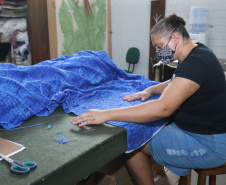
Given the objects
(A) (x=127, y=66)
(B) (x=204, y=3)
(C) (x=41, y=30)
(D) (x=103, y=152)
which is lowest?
(A) (x=127, y=66)

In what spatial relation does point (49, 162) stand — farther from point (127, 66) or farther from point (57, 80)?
point (127, 66)

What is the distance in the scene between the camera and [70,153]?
910mm

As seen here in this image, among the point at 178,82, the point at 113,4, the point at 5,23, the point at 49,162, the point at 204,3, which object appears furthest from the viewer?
the point at 113,4

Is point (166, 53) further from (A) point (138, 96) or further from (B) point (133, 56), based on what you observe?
A: (B) point (133, 56)

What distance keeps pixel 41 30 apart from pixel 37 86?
2222 millimetres

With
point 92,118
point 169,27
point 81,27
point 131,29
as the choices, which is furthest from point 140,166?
point 131,29

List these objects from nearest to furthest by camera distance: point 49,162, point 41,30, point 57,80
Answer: point 49,162 < point 57,80 < point 41,30

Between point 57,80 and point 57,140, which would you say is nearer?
point 57,140

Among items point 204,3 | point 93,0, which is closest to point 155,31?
point 204,3

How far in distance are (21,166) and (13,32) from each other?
2.62 meters

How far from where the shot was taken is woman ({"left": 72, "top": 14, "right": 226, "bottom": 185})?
1.16m

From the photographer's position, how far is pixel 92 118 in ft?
3.75

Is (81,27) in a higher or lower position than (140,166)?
higher

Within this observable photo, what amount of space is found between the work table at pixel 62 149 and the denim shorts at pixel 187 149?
29 cm
